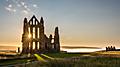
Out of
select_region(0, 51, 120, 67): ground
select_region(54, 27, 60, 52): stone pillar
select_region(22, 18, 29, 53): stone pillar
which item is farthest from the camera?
select_region(54, 27, 60, 52): stone pillar

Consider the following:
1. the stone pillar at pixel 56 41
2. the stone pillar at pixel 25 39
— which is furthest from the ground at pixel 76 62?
the stone pillar at pixel 56 41

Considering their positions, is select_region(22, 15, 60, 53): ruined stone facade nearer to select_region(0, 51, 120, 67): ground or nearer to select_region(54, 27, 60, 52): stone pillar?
select_region(54, 27, 60, 52): stone pillar

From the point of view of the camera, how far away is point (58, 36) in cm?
6531

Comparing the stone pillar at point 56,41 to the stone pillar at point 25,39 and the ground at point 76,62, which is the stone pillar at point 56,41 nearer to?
the stone pillar at point 25,39

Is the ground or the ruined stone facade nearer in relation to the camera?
the ground

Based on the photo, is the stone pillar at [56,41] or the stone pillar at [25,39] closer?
the stone pillar at [25,39]

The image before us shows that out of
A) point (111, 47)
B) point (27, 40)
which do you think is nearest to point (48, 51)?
point (27, 40)

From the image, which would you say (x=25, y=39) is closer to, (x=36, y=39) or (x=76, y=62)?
(x=36, y=39)

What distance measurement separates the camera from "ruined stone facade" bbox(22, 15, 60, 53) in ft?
207

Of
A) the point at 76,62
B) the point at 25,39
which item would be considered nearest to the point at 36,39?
the point at 25,39

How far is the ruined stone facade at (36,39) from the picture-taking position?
6303cm

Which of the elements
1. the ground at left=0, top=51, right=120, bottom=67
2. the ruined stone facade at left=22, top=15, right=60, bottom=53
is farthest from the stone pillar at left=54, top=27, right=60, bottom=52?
the ground at left=0, top=51, right=120, bottom=67

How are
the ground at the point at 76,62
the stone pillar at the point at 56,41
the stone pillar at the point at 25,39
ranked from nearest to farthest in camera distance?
the ground at the point at 76,62 → the stone pillar at the point at 25,39 → the stone pillar at the point at 56,41

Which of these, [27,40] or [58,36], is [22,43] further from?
[58,36]
